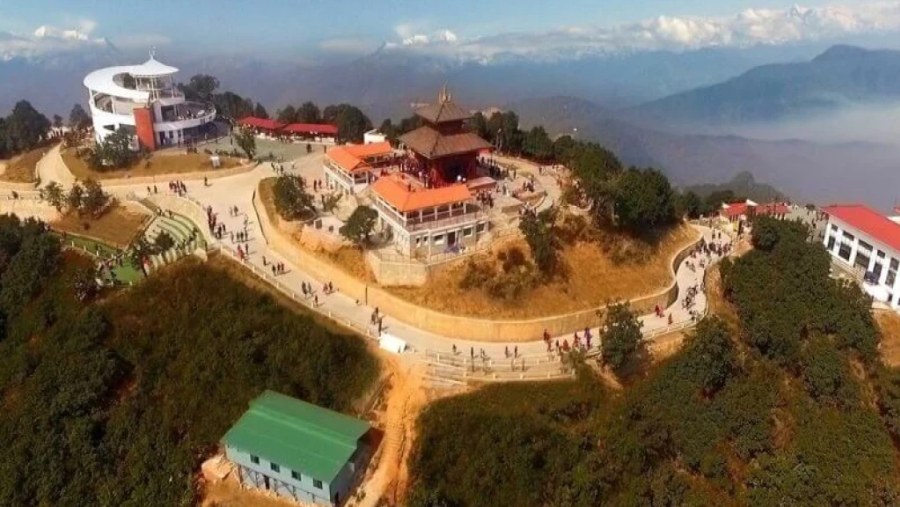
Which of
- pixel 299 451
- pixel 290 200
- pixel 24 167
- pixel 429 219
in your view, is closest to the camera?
pixel 299 451

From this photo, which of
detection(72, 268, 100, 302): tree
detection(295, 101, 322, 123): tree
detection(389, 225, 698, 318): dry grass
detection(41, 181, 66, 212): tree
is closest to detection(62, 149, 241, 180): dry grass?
detection(41, 181, 66, 212): tree

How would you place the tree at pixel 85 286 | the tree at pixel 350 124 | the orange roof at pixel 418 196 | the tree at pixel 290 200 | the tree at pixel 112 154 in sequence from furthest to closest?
the tree at pixel 350 124, the tree at pixel 112 154, the tree at pixel 290 200, the orange roof at pixel 418 196, the tree at pixel 85 286

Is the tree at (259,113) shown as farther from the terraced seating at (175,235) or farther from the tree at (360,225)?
the tree at (360,225)

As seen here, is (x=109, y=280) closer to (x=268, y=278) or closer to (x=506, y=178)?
(x=268, y=278)

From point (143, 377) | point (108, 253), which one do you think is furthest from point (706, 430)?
point (108, 253)

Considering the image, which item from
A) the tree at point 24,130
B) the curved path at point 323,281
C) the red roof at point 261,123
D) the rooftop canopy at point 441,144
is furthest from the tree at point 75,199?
the rooftop canopy at point 441,144

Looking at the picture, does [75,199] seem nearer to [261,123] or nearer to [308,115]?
[261,123]
